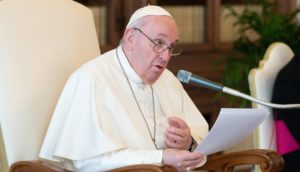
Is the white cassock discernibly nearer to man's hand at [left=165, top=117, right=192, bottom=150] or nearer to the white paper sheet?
man's hand at [left=165, top=117, right=192, bottom=150]

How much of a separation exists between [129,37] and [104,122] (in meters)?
0.33

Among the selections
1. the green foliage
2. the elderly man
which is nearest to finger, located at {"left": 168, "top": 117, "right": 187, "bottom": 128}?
the elderly man

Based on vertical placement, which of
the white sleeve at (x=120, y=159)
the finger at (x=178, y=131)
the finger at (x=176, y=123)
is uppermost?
the finger at (x=176, y=123)

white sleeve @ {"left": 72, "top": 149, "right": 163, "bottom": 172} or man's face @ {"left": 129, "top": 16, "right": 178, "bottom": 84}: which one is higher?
man's face @ {"left": 129, "top": 16, "right": 178, "bottom": 84}

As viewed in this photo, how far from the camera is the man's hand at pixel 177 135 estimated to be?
101 inches

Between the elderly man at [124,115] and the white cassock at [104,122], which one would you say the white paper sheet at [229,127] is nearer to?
the elderly man at [124,115]

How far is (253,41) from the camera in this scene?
419cm

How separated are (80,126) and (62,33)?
1.52 feet

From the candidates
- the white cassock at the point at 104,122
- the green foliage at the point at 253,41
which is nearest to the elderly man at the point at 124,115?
the white cassock at the point at 104,122

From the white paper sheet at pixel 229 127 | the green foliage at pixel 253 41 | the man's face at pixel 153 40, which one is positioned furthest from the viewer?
the green foliage at pixel 253 41

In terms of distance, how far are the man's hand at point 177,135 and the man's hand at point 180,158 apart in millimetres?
155

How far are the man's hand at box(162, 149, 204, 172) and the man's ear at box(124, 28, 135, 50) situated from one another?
430 mm

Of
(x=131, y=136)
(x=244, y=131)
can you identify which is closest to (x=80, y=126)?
(x=131, y=136)

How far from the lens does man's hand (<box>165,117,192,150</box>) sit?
8.43ft
